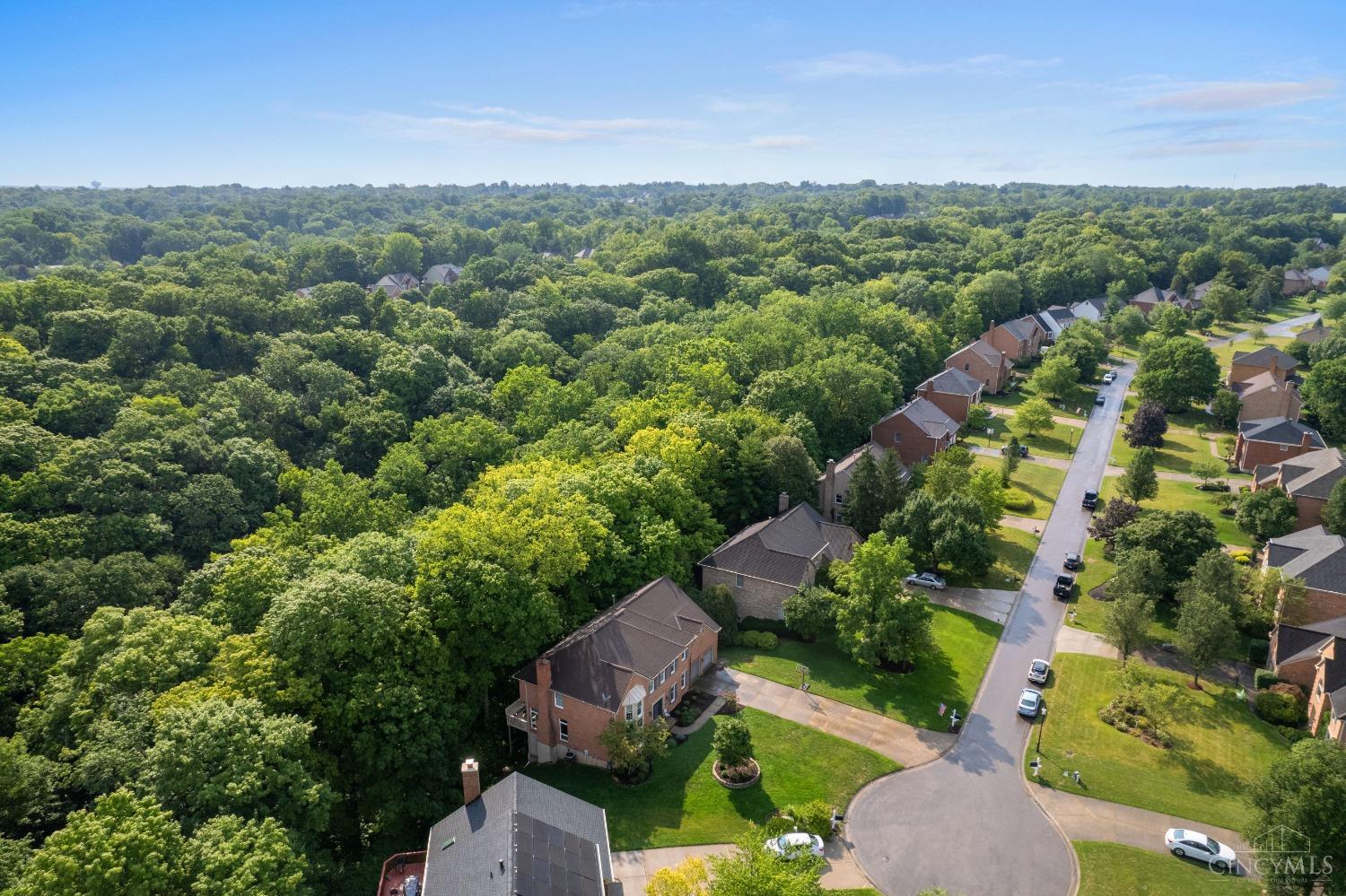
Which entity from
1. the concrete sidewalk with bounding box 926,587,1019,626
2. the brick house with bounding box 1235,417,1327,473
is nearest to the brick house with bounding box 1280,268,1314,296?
the brick house with bounding box 1235,417,1327,473

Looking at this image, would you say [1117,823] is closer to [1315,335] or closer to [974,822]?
[974,822]

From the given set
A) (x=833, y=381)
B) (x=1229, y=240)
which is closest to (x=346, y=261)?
(x=833, y=381)

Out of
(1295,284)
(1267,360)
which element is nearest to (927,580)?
(1267,360)

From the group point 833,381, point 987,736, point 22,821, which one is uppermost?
point 833,381

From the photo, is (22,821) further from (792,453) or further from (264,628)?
(792,453)

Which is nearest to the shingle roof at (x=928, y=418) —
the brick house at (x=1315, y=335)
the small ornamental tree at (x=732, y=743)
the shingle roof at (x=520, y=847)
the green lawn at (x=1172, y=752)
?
the green lawn at (x=1172, y=752)
